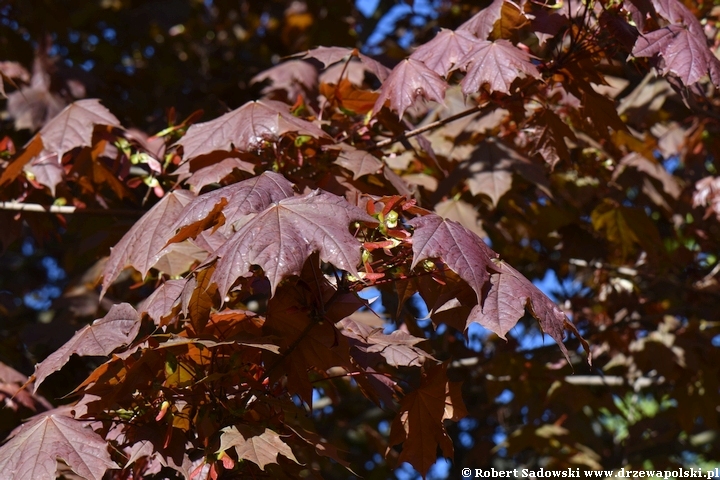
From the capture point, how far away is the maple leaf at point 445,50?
270cm

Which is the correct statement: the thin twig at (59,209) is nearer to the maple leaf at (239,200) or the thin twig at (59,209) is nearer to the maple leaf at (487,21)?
the maple leaf at (239,200)

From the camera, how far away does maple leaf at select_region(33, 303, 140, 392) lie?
6.81ft

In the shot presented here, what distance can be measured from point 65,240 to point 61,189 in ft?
8.82

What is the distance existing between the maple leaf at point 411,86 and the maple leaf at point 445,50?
0.04 metres

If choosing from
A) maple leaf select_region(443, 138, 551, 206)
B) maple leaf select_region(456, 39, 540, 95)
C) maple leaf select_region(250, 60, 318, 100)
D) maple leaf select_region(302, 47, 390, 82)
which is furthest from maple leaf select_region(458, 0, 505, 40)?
maple leaf select_region(250, 60, 318, 100)

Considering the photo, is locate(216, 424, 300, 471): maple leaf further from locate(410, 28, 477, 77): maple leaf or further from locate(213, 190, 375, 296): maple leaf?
locate(410, 28, 477, 77): maple leaf

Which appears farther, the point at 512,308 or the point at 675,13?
the point at 675,13

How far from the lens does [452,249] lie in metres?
1.85

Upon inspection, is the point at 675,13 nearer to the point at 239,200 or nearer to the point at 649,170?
the point at 649,170

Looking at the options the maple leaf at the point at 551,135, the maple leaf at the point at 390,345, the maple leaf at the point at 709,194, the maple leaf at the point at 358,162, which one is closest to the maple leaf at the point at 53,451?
the maple leaf at the point at 390,345

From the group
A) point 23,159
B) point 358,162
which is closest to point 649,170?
point 358,162

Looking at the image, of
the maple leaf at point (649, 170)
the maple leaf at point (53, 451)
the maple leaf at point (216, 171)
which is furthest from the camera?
the maple leaf at point (649, 170)

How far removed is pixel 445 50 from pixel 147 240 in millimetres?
1250

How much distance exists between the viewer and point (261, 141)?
2551 millimetres
